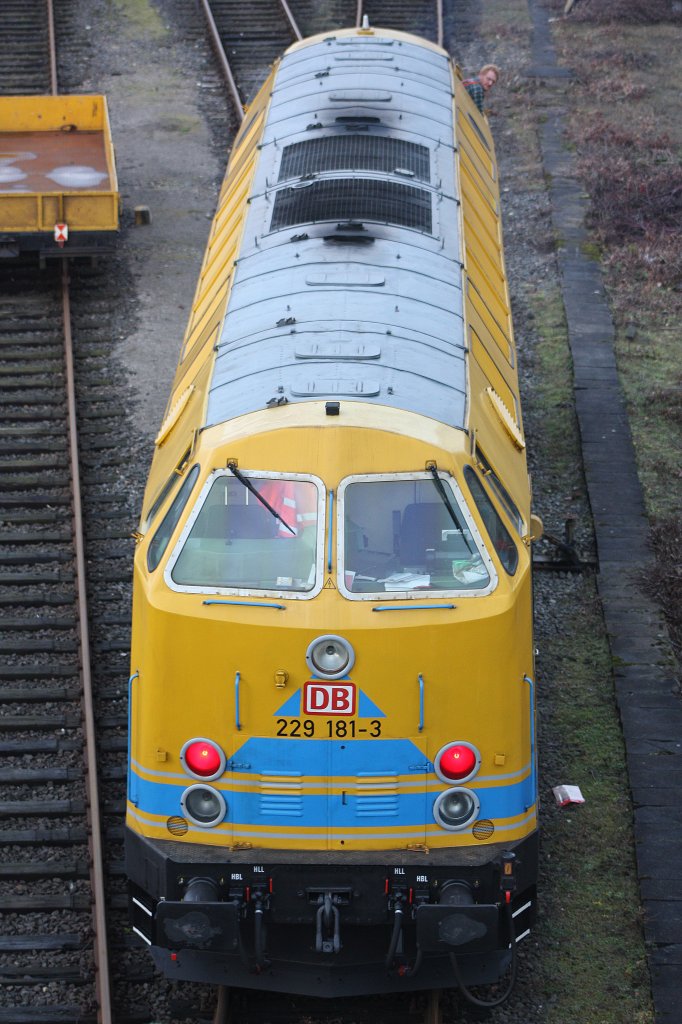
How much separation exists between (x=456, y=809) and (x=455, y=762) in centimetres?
25

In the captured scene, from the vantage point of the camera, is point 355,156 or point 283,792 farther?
point 355,156

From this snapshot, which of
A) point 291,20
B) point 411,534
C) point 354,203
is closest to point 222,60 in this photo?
point 291,20

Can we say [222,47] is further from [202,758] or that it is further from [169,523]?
[202,758]

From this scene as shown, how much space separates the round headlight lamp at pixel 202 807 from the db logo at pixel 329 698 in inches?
25.6

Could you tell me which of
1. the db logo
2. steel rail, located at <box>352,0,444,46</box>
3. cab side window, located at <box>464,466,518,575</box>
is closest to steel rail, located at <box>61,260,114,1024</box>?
the db logo

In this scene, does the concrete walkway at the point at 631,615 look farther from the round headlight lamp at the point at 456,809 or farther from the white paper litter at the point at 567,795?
the round headlight lamp at the point at 456,809

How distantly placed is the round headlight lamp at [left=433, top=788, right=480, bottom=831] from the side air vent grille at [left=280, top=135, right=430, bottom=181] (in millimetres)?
5037

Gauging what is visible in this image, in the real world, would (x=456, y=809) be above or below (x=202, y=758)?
below

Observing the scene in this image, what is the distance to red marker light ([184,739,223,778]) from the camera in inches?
269

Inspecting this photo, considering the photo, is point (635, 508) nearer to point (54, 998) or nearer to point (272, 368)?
point (272, 368)

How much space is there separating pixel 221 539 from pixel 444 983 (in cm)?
256

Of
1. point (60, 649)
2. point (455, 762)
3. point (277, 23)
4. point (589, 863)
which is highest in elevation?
point (277, 23)

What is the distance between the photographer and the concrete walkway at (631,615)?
8406 millimetres

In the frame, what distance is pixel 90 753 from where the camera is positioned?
9.13m
